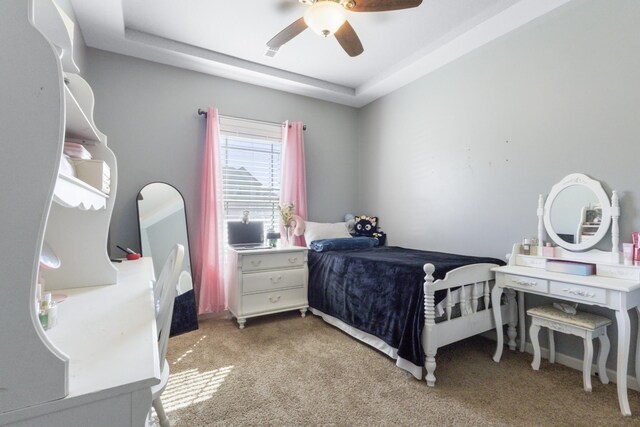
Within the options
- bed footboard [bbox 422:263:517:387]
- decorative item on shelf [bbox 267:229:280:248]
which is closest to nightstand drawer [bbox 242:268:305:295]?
decorative item on shelf [bbox 267:229:280:248]

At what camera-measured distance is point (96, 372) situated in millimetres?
614

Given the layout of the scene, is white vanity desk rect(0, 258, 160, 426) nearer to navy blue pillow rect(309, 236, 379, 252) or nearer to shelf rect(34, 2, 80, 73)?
shelf rect(34, 2, 80, 73)

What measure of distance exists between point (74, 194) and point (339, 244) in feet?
8.07

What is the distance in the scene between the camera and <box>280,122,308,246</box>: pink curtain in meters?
3.56

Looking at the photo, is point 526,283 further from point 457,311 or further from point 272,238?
point 272,238

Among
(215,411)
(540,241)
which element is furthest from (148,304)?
(540,241)

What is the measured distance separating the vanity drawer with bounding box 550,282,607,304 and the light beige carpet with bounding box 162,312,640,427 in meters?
0.57

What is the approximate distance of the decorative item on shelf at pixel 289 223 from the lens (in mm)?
3441

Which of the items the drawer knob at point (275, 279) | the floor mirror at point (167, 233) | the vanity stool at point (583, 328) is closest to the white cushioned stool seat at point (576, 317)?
the vanity stool at point (583, 328)

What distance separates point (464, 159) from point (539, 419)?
2069 millimetres

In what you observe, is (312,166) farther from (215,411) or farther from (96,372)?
(96,372)

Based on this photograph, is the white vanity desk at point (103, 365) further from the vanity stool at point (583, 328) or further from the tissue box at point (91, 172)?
the vanity stool at point (583, 328)

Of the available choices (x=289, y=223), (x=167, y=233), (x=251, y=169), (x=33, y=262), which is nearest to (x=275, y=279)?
(x=289, y=223)

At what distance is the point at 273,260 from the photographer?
303 centimetres
